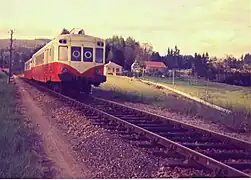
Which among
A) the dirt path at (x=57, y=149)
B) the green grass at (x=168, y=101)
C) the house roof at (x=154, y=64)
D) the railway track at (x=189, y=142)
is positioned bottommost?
the dirt path at (x=57, y=149)

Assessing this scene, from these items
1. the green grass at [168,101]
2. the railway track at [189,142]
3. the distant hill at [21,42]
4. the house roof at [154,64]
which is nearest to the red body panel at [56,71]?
the green grass at [168,101]

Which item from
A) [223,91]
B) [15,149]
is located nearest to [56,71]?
[223,91]

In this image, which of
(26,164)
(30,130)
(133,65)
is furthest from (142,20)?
(30,130)

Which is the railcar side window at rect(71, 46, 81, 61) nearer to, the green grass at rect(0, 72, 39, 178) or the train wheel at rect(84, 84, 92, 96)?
the train wheel at rect(84, 84, 92, 96)

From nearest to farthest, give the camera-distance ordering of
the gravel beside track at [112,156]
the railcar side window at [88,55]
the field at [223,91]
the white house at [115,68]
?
the gravel beside track at [112,156] < the field at [223,91] < the white house at [115,68] < the railcar side window at [88,55]

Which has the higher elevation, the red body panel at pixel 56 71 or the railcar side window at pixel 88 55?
the railcar side window at pixel 88 55

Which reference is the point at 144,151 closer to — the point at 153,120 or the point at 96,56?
the point at 153,120

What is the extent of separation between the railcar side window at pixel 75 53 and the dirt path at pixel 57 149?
6.00 ft

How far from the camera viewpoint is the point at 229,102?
25.0ft

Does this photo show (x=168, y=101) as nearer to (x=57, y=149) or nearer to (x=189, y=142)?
(x=189, y=142)

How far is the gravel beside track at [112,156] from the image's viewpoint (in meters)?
4.24

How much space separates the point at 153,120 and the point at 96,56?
310cm

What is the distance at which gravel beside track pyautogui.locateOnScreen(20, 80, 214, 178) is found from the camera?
424cm

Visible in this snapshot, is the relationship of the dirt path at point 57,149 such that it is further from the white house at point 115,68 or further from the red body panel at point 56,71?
the red body panel at point 56,71
